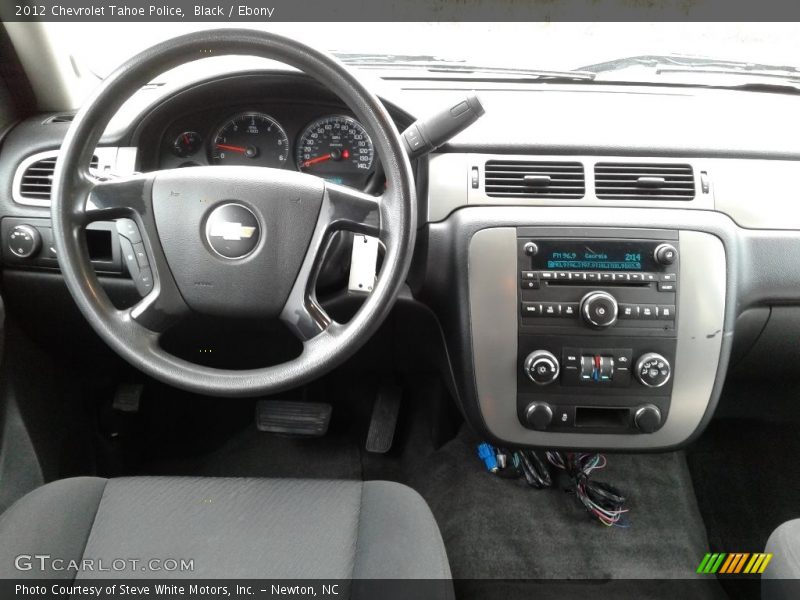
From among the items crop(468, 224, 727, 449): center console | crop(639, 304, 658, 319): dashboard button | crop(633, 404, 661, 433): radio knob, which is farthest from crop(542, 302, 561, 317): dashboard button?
crop(633, 404, 661, 433): radio knob

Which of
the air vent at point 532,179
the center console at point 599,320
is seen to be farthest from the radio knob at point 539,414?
the air vent at point 532,179

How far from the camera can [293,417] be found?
193 cm

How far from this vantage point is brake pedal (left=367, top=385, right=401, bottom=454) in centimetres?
193

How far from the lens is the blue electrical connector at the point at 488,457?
1856 millimetres

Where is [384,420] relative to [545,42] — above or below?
below

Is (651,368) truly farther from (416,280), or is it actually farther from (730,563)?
(730,563)

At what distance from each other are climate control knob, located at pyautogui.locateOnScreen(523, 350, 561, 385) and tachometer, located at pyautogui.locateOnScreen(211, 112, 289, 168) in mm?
720

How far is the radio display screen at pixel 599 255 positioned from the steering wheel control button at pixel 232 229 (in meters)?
0.57

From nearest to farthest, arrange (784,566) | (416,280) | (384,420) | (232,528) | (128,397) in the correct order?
(784,566) → (232,528) → (416,280) → (128,397) → (384,420)

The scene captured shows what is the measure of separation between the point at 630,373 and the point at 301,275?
2.34ft

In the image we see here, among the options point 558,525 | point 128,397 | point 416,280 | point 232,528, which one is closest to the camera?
point 232,528

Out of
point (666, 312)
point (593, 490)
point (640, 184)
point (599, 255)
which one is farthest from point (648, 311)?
point (593, 490)

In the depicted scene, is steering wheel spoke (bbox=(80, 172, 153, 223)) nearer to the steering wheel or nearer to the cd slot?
the steering wheel

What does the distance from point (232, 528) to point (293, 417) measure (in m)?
0.86
